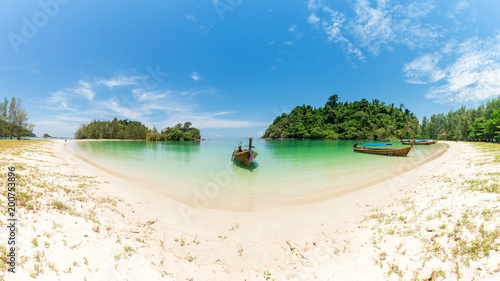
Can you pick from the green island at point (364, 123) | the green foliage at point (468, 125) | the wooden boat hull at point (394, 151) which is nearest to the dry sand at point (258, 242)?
the wooden boat hull at point (394, 151)

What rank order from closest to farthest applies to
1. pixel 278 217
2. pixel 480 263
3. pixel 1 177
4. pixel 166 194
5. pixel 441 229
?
1. pixel 480 263
2. pixel 441 229
3. pixel 1 177
4. pixel 278 217
5. pixel 166 194

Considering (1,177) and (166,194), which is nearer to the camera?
(1,177)

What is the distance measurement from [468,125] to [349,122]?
61.2 meters

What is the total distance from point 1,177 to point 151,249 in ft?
24.1

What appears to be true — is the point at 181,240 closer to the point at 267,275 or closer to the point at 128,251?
the point at 128,251

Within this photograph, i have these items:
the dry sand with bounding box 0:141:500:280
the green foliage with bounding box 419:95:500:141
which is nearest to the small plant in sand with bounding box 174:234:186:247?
the dry sand with bounding box 0:141:500:280

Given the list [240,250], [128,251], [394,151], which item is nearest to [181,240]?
[128,251]

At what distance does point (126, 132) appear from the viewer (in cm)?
12081

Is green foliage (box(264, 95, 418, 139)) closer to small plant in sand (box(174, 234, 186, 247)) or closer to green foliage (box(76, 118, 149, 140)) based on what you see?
green foliage (box(76, 118, 149, 140))

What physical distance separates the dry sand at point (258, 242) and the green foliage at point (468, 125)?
67.0 metres

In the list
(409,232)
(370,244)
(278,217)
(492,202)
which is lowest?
(278,217)

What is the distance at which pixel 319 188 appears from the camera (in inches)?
478

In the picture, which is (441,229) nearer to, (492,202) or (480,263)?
(480,263)

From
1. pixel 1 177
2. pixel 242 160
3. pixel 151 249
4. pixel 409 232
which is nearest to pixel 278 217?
pixel 409 232
